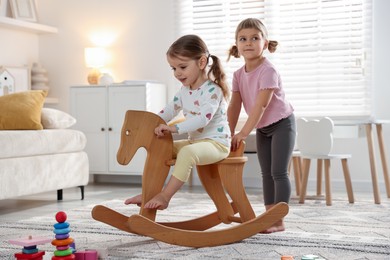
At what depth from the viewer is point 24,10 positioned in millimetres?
5191

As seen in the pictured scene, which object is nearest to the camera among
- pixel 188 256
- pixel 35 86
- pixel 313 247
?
pixel 188 256

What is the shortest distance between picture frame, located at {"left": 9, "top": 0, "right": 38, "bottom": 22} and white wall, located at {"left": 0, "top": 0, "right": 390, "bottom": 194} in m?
0.14

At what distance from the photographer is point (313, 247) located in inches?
86.2

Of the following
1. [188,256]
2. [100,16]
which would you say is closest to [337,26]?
[100,16]

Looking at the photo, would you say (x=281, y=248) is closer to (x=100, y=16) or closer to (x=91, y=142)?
(x=91, y=142)

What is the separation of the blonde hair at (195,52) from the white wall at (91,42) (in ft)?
7.86

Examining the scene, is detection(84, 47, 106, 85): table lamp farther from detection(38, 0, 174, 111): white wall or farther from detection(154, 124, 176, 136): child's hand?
detection(154, 124, 176, 136): child's hand

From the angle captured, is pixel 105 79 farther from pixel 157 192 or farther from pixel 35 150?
pixel 157 192

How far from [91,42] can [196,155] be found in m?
3.29

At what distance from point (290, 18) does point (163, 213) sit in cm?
215

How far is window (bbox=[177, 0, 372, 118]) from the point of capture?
4.41m

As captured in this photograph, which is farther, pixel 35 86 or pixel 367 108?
pixel 35 86

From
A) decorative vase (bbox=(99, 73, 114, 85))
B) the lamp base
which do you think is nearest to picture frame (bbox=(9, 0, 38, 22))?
the lamp base

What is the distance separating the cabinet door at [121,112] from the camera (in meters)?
4.66
